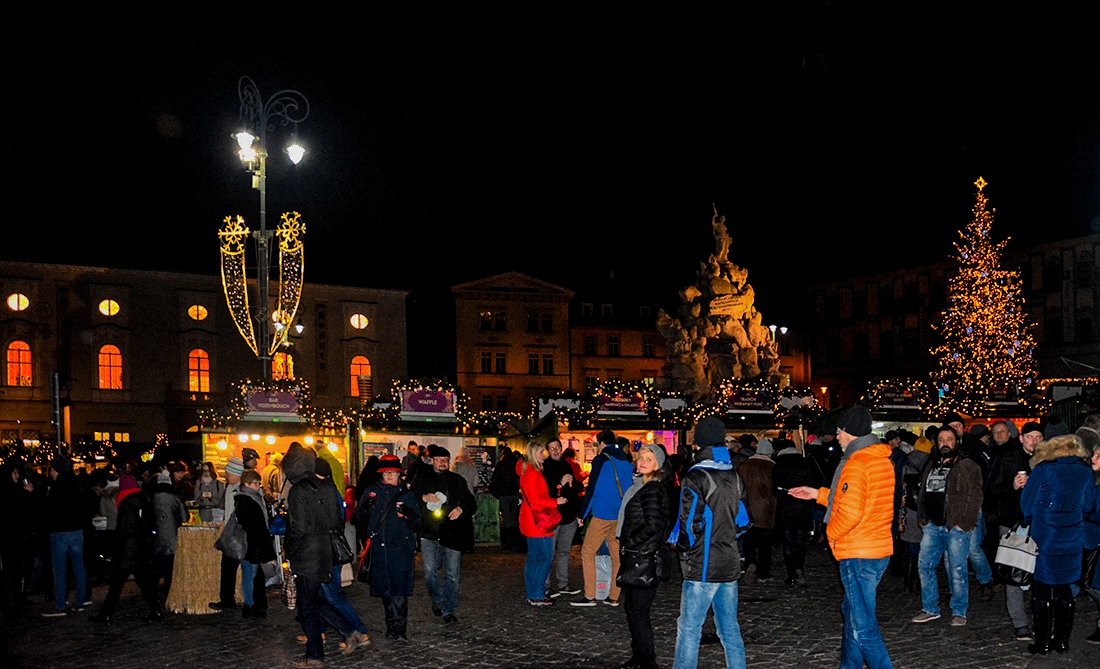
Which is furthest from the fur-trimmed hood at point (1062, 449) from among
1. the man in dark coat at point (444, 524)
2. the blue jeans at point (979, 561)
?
the man in dark coat at point (444, 524)

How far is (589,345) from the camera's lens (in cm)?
7231

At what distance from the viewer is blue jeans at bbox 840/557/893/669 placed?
295 inches

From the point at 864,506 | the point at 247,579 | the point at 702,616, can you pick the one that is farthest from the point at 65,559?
the point at 864,506

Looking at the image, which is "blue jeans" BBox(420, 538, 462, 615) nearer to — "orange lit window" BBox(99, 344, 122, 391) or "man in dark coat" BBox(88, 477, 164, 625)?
"man in dark coat" BBox(88, 477, 164, 625)

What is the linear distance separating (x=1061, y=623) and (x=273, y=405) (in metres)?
16.3

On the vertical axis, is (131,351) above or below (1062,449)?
above

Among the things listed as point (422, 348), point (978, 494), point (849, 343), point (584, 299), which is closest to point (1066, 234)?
point (849, 343)

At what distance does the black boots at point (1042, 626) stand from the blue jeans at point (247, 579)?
7958mm

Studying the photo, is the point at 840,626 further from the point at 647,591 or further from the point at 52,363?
the point at 52,363

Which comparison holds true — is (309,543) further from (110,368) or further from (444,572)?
(110,368)

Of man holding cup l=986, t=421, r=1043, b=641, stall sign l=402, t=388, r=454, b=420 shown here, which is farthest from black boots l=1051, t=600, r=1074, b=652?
stall sign l=402, t=388, r=454, b=420

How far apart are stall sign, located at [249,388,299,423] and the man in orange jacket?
16.3 meters

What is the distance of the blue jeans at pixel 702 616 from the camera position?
25.2ft

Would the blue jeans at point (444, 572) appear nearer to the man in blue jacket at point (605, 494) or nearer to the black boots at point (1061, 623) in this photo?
the man in blue jacket at point (605, 494)
